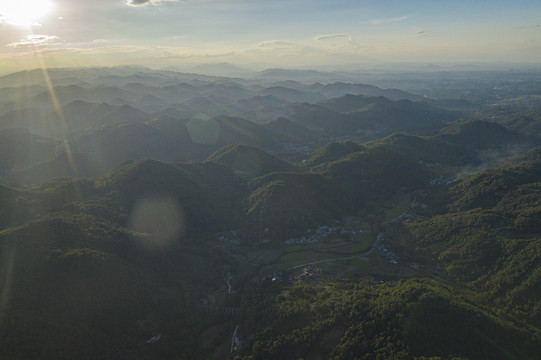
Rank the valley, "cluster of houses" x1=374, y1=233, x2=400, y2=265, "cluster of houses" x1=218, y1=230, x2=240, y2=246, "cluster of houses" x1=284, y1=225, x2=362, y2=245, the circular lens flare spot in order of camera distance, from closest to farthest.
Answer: the valley < "cluster of houses" x1=374, y1=233, x2=400, y2=265 < the circular lens flare spot < "cluster of houses" x1=284, y1=225, x2=362, y2=245 < "cluster of houses" x1=218, y1=230, x2=240, y2=246

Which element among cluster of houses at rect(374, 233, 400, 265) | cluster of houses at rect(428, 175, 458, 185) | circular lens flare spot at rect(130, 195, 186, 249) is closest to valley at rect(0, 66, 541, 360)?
cluster of houses at rect(374, 233, 400, 265)

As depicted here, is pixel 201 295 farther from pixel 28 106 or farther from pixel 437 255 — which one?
pixel 28 106

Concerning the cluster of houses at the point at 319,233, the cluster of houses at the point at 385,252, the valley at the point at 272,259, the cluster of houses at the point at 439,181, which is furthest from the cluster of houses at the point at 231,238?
the cluster of houses at the point at 439,181

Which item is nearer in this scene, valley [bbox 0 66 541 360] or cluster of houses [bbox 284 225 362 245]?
valley [bbox 0 66 541 360]

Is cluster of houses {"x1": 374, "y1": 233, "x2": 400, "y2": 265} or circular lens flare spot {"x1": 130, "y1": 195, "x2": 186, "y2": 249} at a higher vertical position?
circular lens flare spot {"x1": 130, "y1": 195, "x2": 186, "y2": 249}

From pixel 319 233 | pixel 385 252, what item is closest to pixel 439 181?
pixel 385 252

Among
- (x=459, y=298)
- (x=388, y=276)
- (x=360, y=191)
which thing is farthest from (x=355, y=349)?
(x=360, y=191)

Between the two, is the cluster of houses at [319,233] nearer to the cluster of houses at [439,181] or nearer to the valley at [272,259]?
the valley at [272,259]

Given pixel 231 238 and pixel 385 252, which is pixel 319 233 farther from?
pixel 231 238

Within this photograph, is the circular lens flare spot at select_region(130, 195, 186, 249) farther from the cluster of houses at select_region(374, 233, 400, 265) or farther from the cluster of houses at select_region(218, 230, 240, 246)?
the cluster of houses at select_region(374, 233, 400, 265)

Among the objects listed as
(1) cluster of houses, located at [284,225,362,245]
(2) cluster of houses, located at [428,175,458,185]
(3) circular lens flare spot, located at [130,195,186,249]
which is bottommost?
(1) cluster of houses, located at [284,225,362,245]
